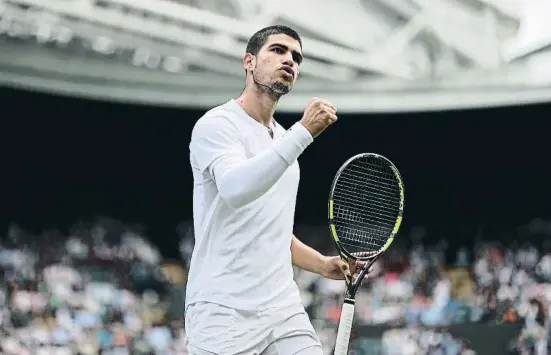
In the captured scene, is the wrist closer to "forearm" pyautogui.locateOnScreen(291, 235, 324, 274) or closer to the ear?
"forearm" pyautogui.locateOnScreen(291, 235, 324, 274)

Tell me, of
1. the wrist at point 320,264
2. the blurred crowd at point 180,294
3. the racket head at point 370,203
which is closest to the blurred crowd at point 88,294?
the blurred crowd at point 180,294

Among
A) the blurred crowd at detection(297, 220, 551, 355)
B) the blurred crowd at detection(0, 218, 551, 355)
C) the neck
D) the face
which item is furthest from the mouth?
the blurred crowd at detection(297, 220, 551, 355)

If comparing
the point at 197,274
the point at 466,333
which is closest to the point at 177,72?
the point at 466,333

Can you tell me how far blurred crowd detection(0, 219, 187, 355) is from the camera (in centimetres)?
1288

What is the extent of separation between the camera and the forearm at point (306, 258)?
152 inches

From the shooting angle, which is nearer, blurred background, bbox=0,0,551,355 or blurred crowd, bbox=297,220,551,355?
blurred crowd, bbox=297,220,551,355

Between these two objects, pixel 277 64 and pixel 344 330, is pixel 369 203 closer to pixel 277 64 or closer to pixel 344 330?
pixel 344 330

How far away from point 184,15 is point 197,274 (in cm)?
1012

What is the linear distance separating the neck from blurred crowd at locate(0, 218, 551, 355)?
267 inches

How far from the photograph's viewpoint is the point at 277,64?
3504 mm

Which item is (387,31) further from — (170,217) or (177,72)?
(170,217)

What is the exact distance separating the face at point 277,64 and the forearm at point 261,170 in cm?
35

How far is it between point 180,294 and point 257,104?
12.3 meters

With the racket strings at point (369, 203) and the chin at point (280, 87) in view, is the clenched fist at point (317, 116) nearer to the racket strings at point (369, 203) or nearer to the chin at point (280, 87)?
the chin at point (280, 87)
